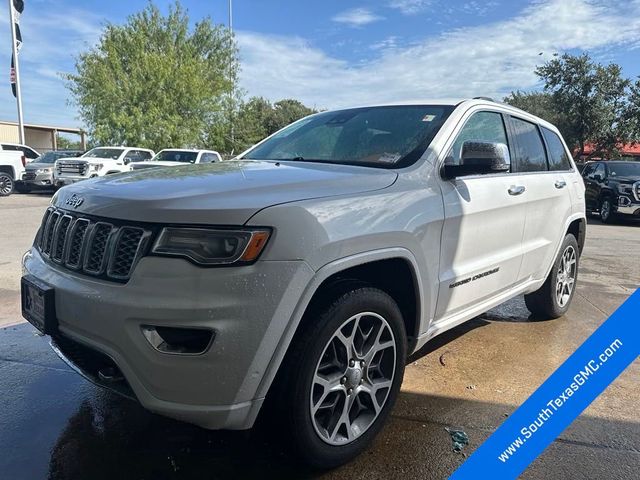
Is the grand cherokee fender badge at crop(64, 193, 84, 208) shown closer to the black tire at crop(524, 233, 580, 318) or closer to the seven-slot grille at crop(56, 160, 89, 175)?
the black tire at crop(524, 233, 580, 318)

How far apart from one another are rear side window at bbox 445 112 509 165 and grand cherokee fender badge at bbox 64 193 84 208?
1991 millimetres

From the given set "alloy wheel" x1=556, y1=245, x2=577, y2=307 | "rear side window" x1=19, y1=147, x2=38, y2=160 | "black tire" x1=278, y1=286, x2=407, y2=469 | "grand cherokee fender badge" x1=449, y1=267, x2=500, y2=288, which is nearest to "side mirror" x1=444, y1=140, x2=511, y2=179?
"grand cherokee fender badge" x1=449, y1=267, x2=500, y2=288

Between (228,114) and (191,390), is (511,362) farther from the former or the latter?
(228,114)

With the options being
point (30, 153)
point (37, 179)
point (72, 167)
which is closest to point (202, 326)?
point (72, 167)

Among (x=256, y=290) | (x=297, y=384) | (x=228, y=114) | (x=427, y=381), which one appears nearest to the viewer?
(x=256, y=290)

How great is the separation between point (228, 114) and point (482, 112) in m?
28.6

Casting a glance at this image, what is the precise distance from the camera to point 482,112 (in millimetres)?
3625

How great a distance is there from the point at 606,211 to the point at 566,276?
35.3 ft

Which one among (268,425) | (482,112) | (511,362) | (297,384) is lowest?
(511,362)

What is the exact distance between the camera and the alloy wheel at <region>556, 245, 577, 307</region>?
4.81 metres

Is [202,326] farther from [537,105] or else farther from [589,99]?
[537,105]

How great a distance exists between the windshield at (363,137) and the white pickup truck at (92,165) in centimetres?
1410

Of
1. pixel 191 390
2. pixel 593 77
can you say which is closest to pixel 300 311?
pixel 191 390

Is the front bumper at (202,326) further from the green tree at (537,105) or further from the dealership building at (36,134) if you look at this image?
the dealership building at (36,134)
